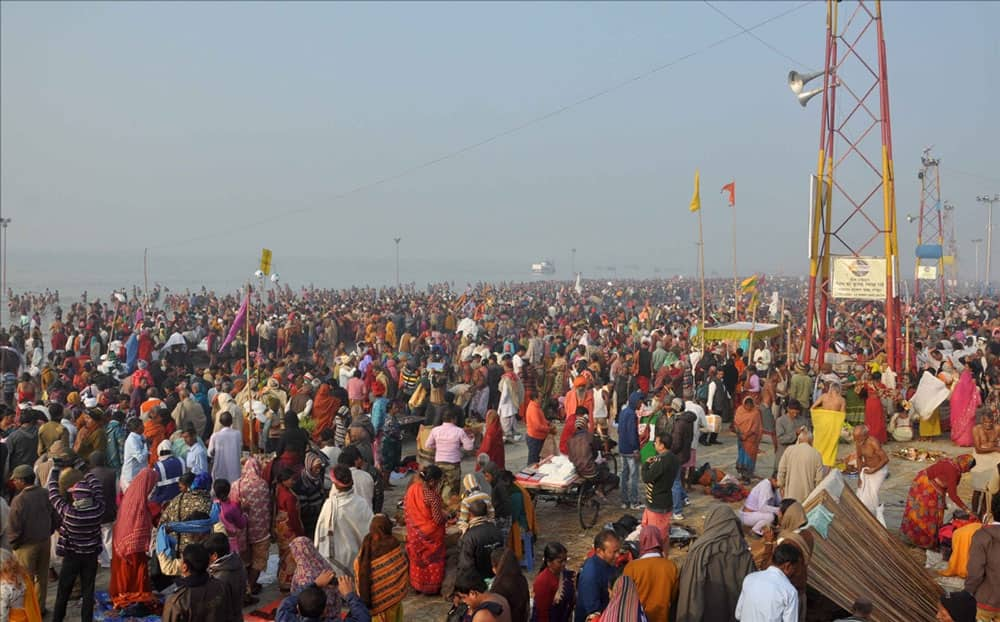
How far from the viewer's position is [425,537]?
6844mm

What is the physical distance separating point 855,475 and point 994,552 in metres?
5.25

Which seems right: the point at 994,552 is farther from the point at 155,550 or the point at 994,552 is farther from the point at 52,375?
the point at 52,375

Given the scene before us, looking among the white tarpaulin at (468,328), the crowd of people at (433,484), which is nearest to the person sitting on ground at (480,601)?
the crowd of people at (433,484)

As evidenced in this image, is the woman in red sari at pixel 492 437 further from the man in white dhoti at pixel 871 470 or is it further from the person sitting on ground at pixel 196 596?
the person sitting on ground at pixel 196 596

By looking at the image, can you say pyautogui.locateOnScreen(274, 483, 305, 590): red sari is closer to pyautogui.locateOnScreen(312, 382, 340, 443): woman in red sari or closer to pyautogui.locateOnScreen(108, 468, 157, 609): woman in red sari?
pyautogui.locateOnScreen(108, 468, 157, 609): woman in red sari

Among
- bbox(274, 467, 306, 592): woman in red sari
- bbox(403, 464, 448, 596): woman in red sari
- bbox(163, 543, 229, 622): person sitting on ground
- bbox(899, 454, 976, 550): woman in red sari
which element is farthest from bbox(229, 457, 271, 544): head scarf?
bbox(899, 454, 976, 550): woman in red sari

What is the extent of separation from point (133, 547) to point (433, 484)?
2590 mm

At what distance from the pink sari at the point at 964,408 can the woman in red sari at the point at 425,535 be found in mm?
10299

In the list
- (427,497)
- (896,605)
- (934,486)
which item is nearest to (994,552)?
(896,605)

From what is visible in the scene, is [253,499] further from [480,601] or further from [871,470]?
[871,470]

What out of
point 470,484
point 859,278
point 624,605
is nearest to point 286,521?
point 470,484

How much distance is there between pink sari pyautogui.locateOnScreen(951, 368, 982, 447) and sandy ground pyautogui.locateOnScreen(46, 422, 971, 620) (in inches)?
9.8

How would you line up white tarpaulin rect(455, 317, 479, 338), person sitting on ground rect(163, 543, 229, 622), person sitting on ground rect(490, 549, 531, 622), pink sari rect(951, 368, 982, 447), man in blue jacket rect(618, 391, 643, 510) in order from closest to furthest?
person sitting on ground rect(163, 543, 229, 622) < person sitting on ground rect(490, 549, 531, 622) < man in blue jacket rect(618, 391, 643, 510) < pink sari rect(951, 368, 982, 447) < white tarpaulin rect(455, 317, 479, 338)

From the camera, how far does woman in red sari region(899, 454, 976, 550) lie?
777cm
